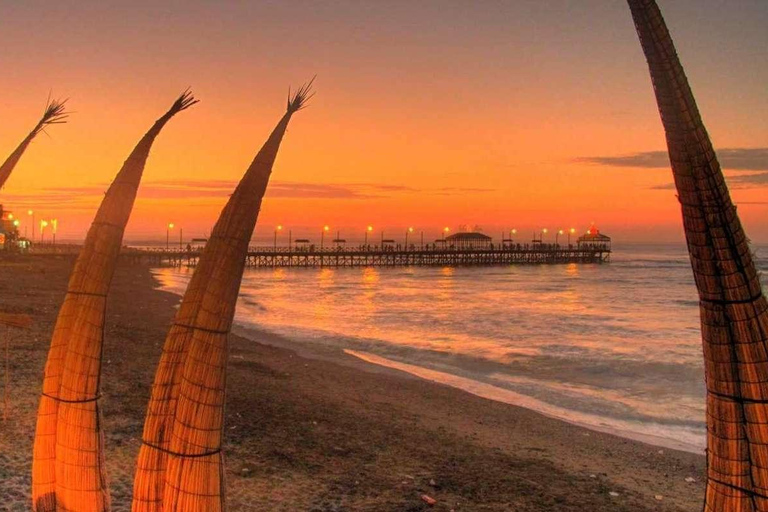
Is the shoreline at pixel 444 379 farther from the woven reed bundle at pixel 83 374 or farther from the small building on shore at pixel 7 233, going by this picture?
the small building on shore at pixel 7 233

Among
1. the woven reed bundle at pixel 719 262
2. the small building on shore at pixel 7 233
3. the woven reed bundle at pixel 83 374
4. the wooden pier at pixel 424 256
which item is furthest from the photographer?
the wooden pier at pixel 424 256

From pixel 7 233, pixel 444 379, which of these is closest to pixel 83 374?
pixel 444 379

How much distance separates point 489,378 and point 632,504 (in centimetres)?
936

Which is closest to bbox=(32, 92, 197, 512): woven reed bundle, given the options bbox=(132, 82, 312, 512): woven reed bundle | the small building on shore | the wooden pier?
bbox=(132, 82, 312, 512): woven reed bundle

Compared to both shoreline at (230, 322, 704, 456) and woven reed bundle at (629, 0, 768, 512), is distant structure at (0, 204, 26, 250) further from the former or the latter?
woven reed bundle at (629, 0, 768, 512)

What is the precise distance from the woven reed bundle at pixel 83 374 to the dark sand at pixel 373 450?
6.68 ft

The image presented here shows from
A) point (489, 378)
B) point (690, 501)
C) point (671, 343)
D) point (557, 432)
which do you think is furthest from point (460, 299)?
point (690, 501)

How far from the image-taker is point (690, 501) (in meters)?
6.93

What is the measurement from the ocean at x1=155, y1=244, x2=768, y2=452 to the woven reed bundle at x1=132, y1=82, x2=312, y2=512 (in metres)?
9.77

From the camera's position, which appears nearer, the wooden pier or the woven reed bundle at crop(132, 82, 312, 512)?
the woven reed bundle at crop(132, 82, 312, 512)

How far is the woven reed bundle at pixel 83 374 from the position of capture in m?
3.31

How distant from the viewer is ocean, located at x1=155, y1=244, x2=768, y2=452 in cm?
1314

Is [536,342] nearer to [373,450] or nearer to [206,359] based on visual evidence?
[373,450]

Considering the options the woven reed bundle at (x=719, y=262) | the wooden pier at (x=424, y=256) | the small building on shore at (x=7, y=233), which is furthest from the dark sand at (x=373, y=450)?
the wooden pier at (x=424, y=256)
